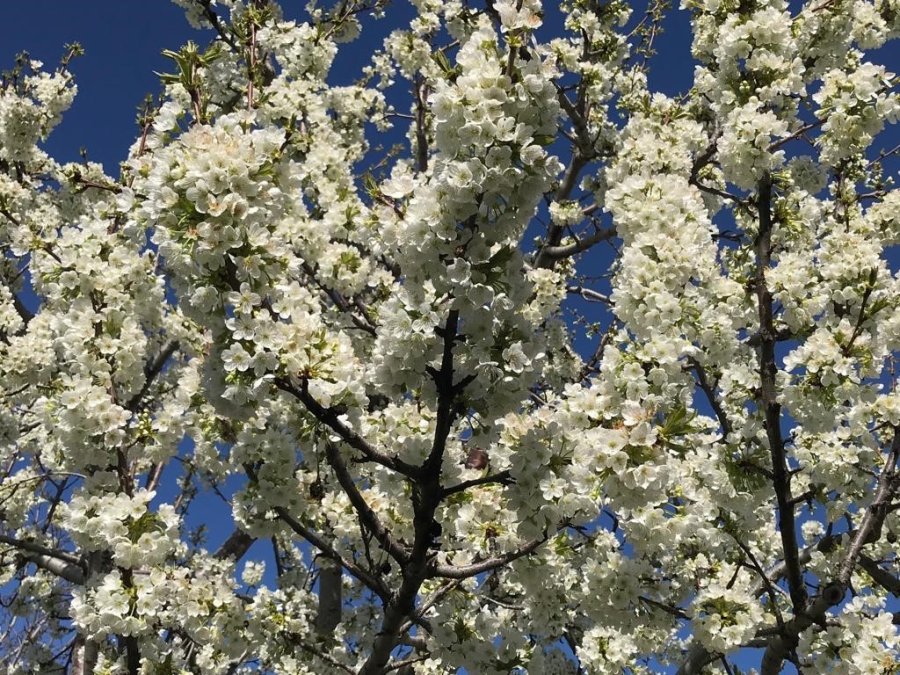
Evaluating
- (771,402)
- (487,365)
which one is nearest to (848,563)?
(771,402)

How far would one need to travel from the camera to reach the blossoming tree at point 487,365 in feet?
11.6

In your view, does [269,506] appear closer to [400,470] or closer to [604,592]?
[400,470]

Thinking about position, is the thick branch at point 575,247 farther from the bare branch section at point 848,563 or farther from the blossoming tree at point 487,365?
the bare branch section at point 848,563

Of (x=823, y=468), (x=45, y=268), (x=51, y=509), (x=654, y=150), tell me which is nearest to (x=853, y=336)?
(x=823, y=468)

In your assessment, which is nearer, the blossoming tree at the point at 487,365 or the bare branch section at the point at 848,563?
the blossoming tree at the point at 487,365

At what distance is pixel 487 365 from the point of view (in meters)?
3.55

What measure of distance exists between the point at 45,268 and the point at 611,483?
4.41m

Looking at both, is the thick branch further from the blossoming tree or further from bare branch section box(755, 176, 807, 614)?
bare branch section box(755, 176, 807, 614)

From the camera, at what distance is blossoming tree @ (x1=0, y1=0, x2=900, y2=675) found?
3.52 m

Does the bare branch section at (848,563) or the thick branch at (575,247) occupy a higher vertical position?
the thick branch at (575,247)

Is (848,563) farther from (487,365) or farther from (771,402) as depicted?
(487,365)

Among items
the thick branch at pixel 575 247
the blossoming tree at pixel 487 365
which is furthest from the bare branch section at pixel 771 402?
the thick branch at pixel 575 247

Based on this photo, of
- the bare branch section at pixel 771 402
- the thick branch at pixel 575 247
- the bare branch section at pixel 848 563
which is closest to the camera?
the bare branch section at pixel 771 402

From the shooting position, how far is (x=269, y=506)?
5078mm
